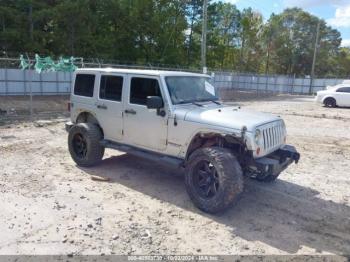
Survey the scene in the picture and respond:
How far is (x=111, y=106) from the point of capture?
6348mm

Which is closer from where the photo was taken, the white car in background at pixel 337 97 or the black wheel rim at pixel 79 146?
the black wheel rim at pixel 79 146

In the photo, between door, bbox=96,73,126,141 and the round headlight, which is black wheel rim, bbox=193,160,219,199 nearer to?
the round headlight

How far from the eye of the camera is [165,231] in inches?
172

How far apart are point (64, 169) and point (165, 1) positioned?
36.8m

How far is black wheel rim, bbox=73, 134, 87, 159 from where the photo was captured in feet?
22.4

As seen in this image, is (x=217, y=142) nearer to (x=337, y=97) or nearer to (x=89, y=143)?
(x=89, y=143)

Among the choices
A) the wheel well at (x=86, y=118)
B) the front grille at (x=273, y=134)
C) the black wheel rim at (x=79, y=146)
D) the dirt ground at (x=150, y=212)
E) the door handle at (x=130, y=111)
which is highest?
the door handle at (x=130, y=111)

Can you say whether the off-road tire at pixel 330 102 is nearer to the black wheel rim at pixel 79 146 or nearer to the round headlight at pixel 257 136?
the black wheel rim at pixel 79 146

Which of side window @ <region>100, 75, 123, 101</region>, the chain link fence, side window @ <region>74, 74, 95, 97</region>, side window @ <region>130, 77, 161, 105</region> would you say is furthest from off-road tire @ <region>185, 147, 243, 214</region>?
the chain link fence

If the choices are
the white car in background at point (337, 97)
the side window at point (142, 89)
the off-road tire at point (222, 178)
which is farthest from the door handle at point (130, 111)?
the white car in background at point (337, 97)

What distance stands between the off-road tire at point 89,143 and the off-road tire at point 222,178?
240cm

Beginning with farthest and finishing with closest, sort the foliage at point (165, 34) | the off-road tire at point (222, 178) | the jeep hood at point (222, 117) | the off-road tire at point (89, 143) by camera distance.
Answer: the foliage at point (165, 34) < the off-road tire at point (89, 143) < the jeep hood at point (222, 117) < the off-road tire at point (222, 178)

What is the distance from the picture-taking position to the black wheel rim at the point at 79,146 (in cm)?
682

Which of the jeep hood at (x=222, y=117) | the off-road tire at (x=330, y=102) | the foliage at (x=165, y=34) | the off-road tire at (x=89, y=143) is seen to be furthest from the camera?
the foliage at (x=165, y=34)
